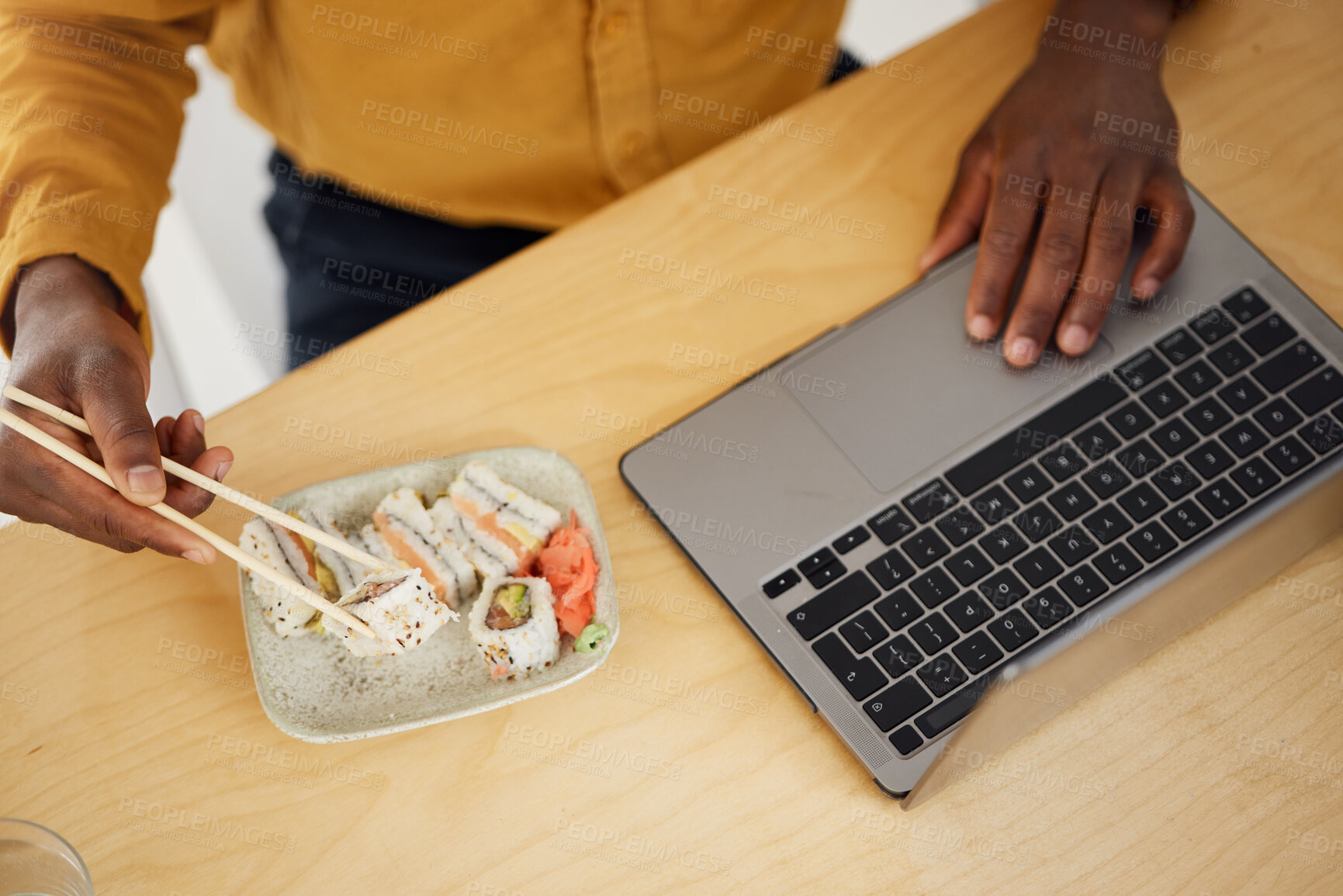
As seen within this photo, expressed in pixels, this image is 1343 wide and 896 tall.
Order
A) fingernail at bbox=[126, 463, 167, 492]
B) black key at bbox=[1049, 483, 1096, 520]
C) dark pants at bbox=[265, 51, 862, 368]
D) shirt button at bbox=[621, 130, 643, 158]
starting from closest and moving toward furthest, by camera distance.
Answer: fingernail at bbox=[126, 463, 167, 492]
black key at bbox=[1049, 483, 1096, 520]
shirt button at bbox=[621, 130, 643, 158]
dark pants at bbox=[265, 51, 862, 368]

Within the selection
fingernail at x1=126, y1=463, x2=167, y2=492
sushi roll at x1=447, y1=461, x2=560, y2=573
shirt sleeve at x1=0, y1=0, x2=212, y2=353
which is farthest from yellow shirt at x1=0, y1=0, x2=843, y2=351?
sushi roll at x1=447, y1=461, x2=560, y2=573

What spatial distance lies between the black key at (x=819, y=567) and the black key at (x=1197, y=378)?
362 mm

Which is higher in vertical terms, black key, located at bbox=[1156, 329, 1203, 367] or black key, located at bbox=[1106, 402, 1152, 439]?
black key, located at bbox=[1156, 329, 1203, 367]

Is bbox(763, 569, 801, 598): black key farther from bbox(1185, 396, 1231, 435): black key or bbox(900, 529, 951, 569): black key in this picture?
bbox(1185, 396, 1231, 435): black key

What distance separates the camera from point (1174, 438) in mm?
810

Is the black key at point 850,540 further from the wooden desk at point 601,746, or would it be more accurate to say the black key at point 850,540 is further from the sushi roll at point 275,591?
the sushi roll at point 275,591

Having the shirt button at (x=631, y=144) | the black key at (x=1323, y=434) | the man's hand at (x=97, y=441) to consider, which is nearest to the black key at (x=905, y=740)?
the black key at (x=1323, y=434)

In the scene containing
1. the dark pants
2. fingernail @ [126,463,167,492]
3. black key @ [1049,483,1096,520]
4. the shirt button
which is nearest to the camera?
fingernail @ [126,463,167,492]

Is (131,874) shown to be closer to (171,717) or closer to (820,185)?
(171,717)

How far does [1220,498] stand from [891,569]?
288mm

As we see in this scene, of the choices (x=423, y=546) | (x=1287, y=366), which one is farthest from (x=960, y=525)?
(x=423, y=546)

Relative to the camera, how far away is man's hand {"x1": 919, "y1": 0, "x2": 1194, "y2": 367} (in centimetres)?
88

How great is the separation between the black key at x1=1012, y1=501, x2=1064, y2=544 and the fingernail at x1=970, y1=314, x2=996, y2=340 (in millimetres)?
180

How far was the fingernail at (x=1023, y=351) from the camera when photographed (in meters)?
0.86
